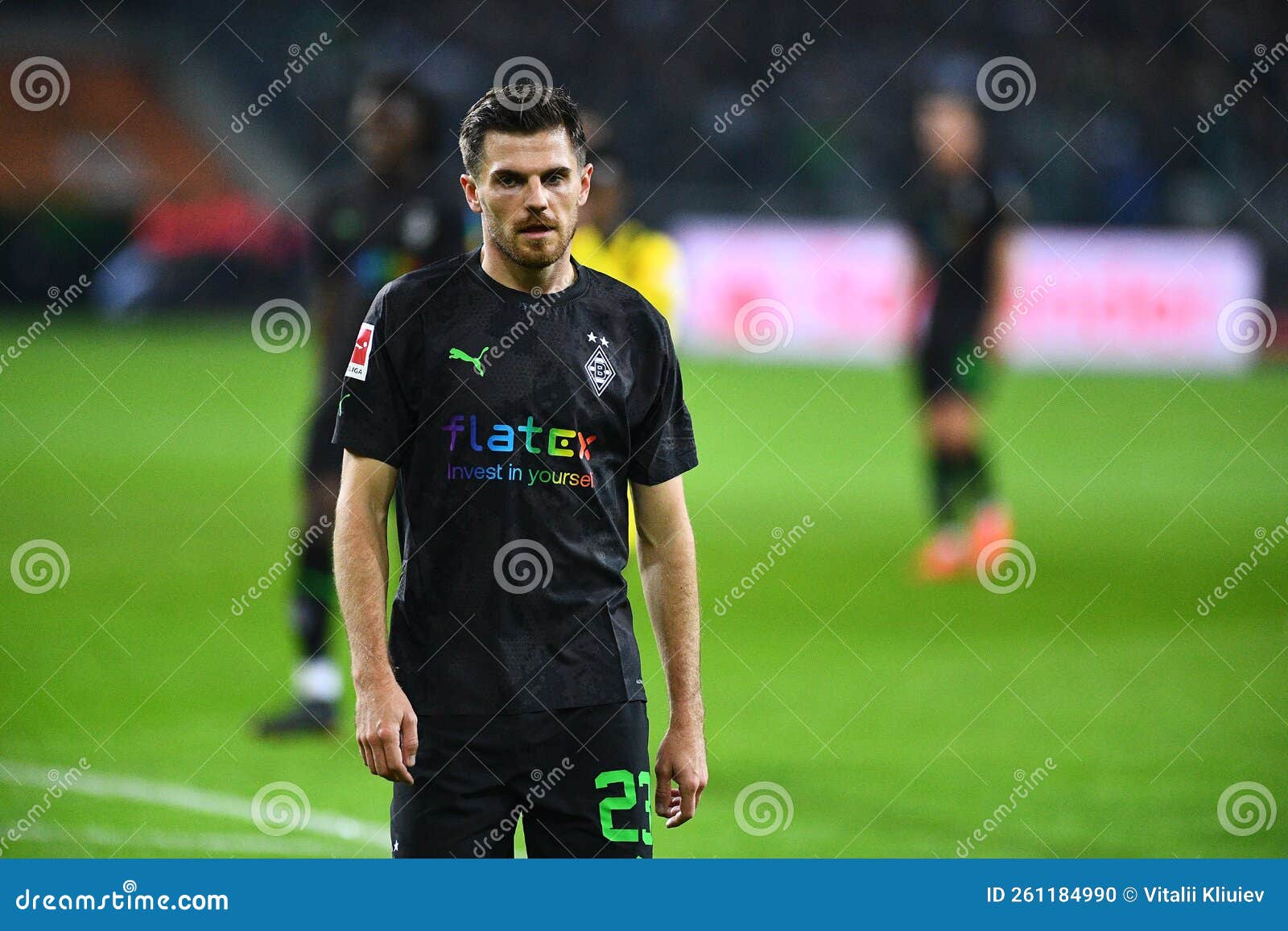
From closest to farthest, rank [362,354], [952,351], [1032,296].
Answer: [362,354], [952,351], [1032,296]

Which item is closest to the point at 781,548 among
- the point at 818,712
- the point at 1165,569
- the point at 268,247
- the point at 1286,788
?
the point at 1165,569

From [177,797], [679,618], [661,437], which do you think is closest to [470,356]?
[661,437]

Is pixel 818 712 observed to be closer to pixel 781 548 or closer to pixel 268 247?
pixel 781 548

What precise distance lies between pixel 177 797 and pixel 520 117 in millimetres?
3349

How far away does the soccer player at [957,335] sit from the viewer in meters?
9.31

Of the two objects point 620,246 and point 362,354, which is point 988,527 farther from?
point 362,354

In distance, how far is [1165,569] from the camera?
32.2ft

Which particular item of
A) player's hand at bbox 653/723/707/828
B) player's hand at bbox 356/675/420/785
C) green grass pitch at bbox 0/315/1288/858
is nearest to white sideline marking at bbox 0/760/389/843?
green grass pitch at bbox 0/315/1288/858

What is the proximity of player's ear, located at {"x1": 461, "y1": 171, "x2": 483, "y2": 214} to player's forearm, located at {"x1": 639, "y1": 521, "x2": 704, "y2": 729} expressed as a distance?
742mm

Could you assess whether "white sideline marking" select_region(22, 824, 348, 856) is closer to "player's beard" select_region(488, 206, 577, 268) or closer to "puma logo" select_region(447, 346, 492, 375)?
"puma logo" select_region(447, 346, 492, 375)

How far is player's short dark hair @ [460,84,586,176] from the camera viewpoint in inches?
115

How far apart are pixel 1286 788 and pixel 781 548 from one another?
15.7 feet

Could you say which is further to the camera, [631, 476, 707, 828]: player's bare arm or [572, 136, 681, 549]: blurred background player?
[572, 136, 681, 549]: blurred background player

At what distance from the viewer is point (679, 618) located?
123 inches
